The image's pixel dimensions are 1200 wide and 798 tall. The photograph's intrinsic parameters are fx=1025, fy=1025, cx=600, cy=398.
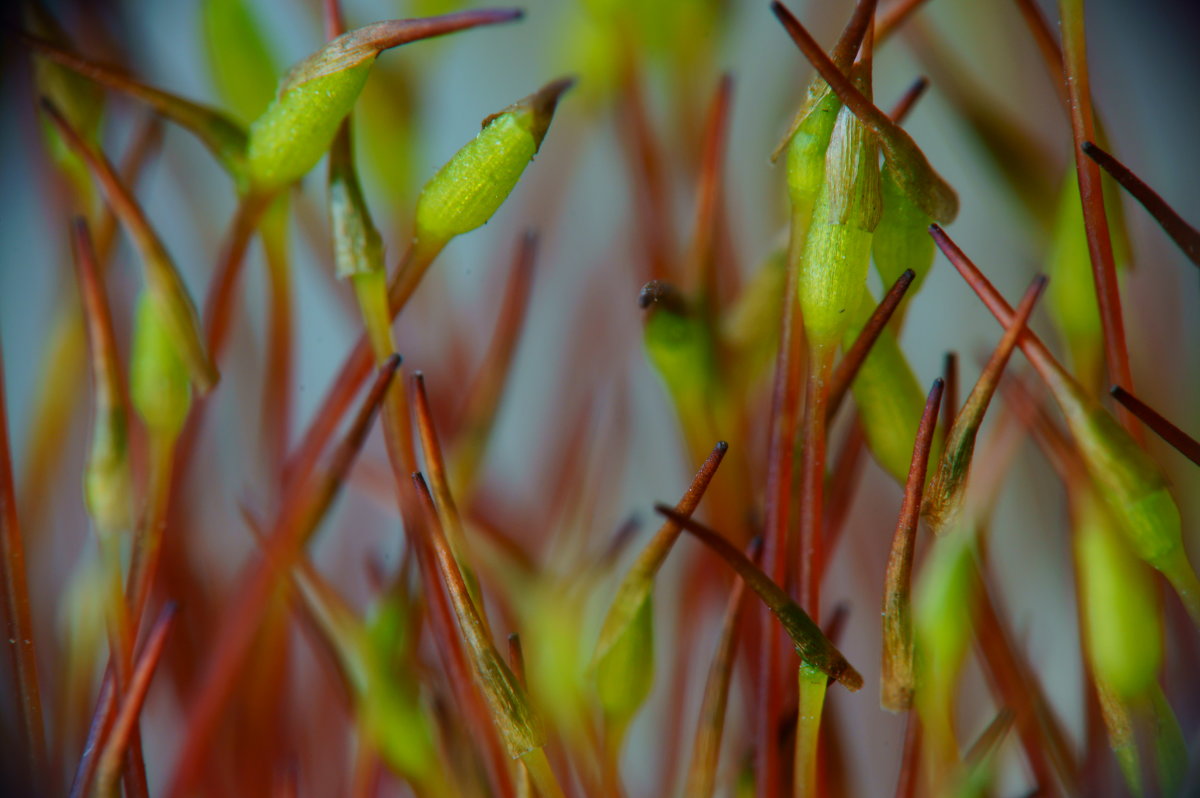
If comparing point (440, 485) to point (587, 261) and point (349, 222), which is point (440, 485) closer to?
point (349, 222)

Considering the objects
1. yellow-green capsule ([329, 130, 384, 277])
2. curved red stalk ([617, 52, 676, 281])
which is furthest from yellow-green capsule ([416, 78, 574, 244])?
curved red stalk ([617, 52, 676, 281])

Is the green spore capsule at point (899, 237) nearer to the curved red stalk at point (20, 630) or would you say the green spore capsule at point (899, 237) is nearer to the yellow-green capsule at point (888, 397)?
the yellow-green capsule at point (888, 397)

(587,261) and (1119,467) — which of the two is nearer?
(1119,467)

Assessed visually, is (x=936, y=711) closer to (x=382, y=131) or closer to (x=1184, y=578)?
(x=1184, y=578)

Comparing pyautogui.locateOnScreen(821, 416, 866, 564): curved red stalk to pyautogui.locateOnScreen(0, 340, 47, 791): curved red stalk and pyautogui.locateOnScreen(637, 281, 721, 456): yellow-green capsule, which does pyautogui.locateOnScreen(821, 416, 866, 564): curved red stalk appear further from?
pyautogui.locateOnScreen(0, 340, 47, 791): curved red stalk

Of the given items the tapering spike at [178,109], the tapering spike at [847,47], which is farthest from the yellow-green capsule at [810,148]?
the tapering spike at [178,109]

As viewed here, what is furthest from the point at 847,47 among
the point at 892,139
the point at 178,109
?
the point at 178,109
